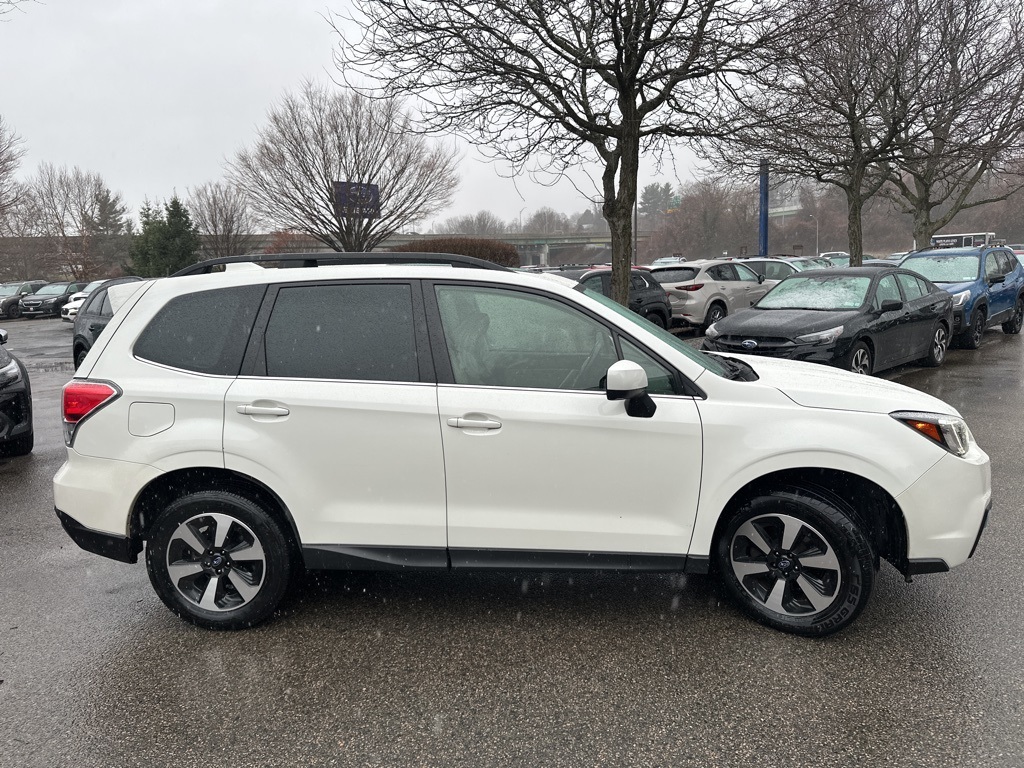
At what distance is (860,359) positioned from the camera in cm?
877

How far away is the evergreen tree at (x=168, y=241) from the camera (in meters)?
37.4

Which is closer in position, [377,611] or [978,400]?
[377,611]

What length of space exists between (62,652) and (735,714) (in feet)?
9.43

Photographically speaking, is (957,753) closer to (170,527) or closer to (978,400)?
(170,527)

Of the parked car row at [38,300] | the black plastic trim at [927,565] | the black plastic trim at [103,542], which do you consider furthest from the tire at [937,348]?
the parked car row at [38,300]

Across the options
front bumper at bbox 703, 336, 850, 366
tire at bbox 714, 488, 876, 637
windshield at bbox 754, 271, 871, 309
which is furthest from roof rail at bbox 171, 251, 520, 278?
windshield at bbox 754, 271, 871, 309

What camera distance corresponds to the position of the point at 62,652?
3.29m

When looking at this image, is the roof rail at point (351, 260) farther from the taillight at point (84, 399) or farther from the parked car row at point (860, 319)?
the parked car row at point (860, 319)

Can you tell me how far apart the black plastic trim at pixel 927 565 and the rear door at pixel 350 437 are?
204 centimetres

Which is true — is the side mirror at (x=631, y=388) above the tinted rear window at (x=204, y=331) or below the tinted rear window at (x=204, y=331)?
below

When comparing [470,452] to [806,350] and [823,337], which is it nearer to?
[806,350]

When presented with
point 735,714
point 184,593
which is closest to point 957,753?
point 735,714

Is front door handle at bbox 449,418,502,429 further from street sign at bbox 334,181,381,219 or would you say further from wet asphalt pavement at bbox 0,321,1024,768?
street sign at bbox 334,181,381,219

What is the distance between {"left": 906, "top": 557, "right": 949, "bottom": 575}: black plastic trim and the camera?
3.18m
